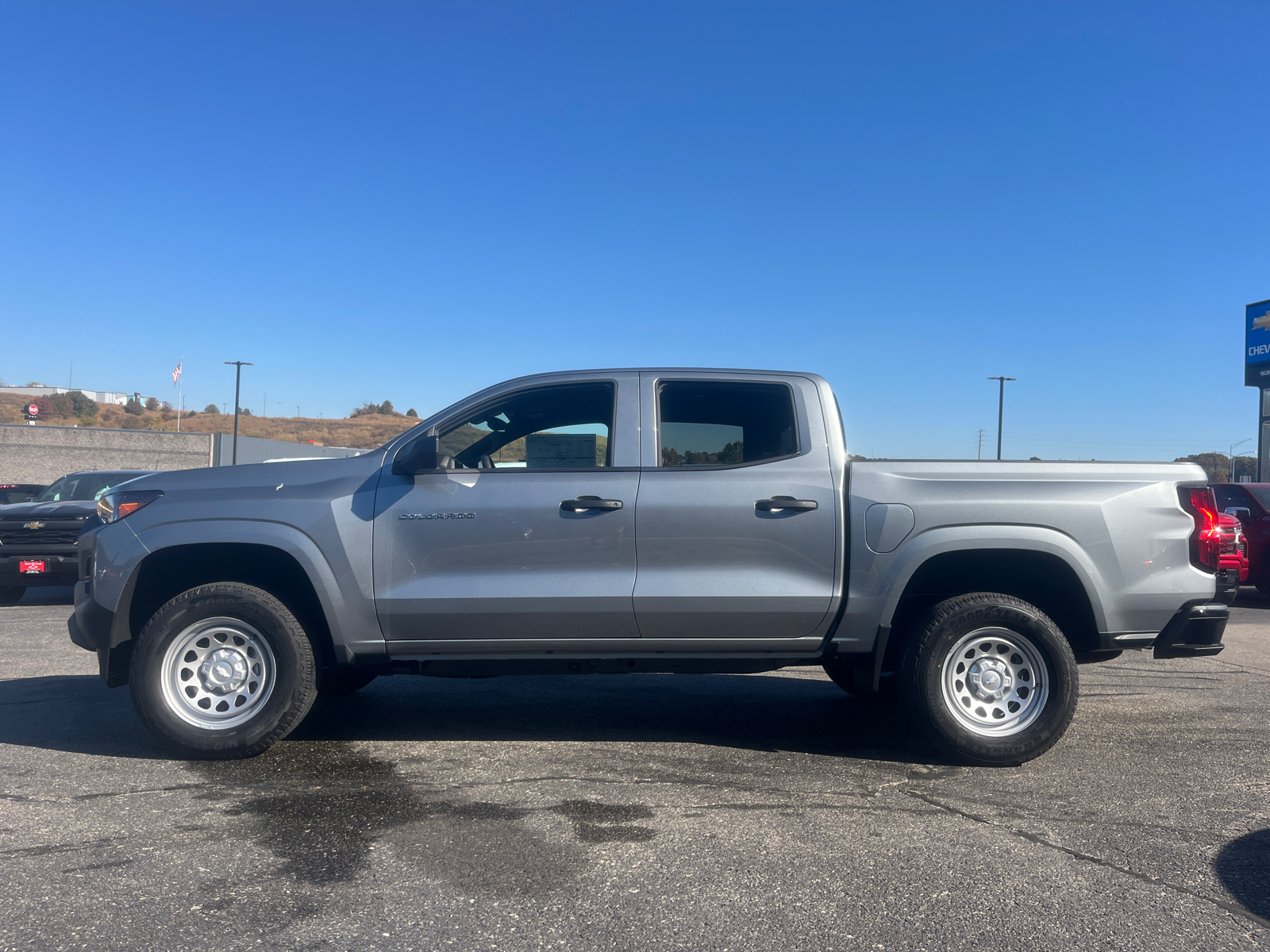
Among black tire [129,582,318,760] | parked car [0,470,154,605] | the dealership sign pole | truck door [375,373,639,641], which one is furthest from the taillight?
the dealership sign pole

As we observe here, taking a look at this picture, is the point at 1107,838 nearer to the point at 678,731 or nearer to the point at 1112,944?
the point at 1112,944

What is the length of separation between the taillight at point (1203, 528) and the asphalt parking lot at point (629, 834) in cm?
108

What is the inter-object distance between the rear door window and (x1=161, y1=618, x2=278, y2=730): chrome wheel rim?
7.83ft

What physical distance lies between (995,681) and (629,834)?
2.22 meters

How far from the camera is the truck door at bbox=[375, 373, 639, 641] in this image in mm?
4840

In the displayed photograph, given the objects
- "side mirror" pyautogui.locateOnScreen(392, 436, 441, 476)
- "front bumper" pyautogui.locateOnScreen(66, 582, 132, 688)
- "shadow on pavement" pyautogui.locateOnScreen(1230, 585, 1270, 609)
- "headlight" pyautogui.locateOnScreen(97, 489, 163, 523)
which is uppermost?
"side mirror" pyautogui.locateOnScreen(392, 436, 441, 476)

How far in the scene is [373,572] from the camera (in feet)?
15.9

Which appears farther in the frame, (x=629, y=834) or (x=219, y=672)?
(x=219, y=672)

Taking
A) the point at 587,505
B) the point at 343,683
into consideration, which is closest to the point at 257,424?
the point at 343,683

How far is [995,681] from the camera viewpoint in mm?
4906

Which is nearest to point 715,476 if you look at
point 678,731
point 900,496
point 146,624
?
point 900,496

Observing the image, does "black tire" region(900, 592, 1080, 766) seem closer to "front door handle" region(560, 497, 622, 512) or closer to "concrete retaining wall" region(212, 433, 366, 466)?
"front door handle" region(560, 497, 622, 512)

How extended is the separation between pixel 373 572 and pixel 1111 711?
4.79 metres

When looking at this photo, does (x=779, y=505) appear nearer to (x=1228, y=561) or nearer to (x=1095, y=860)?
(x=1095, y=860)
